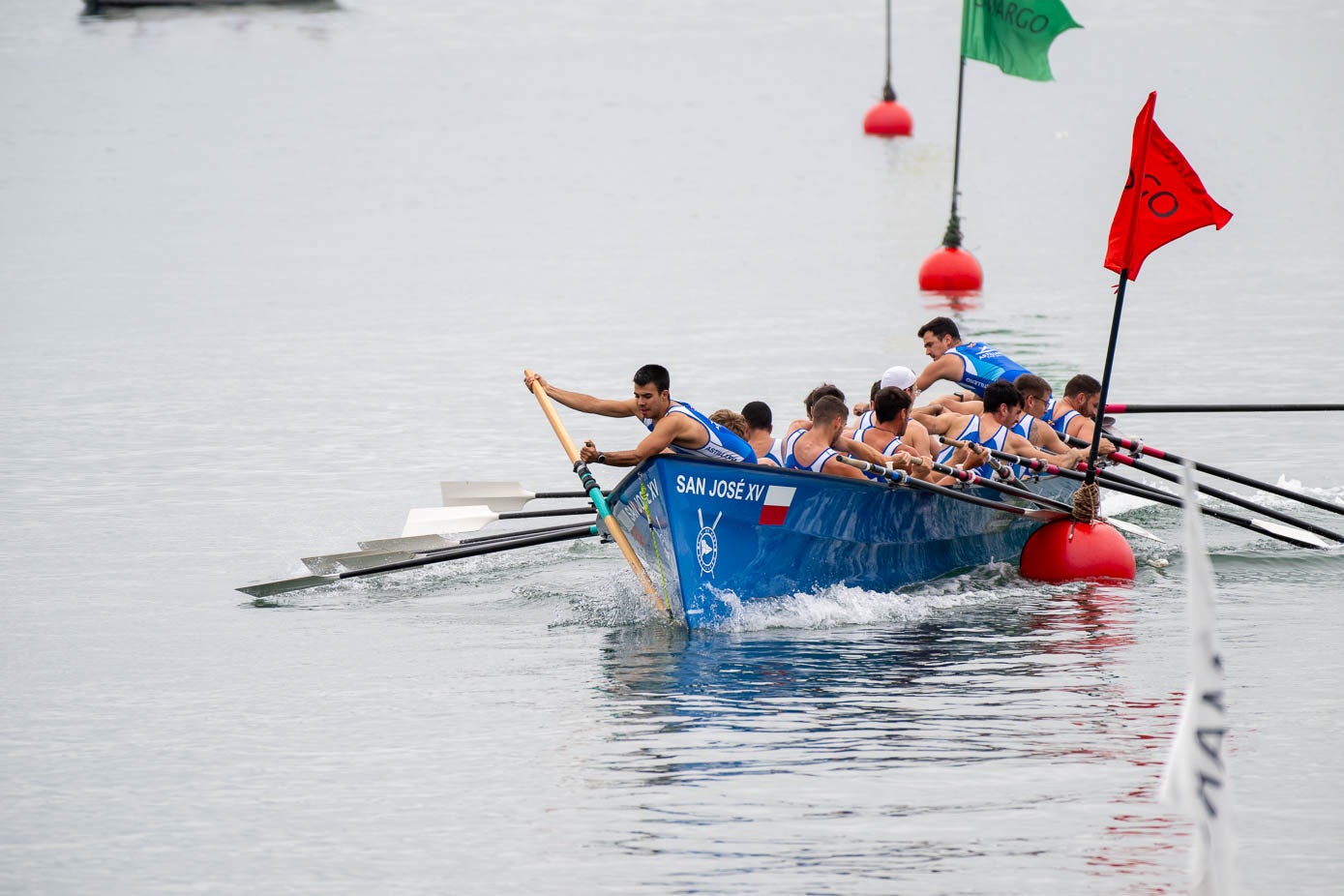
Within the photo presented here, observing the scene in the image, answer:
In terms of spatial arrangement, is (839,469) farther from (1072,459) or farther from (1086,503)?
(1072,459)

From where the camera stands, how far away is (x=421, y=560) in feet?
43.4

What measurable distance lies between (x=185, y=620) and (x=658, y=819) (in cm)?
583

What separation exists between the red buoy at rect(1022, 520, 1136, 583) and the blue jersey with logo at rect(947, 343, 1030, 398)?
2.38m

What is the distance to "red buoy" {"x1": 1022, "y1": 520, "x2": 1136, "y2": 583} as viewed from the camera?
1352cm

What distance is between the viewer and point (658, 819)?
8.46 meters

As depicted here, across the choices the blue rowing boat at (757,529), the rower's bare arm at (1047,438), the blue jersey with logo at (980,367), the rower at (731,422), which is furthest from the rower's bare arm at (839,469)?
the blue jersey with logo at (980,367)

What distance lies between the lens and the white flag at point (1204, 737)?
5.14 metres

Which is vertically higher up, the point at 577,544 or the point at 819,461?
the point at 819,461

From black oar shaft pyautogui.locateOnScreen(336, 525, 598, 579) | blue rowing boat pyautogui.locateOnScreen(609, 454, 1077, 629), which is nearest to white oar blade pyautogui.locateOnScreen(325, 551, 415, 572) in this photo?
black oar shaft pyautogui.locateOnScreen(336, 525, 598, 579)

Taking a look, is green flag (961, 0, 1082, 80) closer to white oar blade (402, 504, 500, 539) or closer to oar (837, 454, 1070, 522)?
oar (837, 454, 1070, 522)

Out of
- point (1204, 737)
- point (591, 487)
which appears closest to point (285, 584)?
point (591, 487)

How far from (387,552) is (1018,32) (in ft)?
50.0

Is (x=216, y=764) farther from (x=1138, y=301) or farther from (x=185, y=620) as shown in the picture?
(x=1138, y=301)

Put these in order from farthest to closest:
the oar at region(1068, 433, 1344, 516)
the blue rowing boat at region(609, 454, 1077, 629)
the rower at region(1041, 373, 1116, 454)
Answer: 1. the rower at region(1041, 373, 1116, 454)
2. the oar at region(1068, 433, 1344, 516)
3. the blue rowing boat at region(609, 454, 1077, 629)
